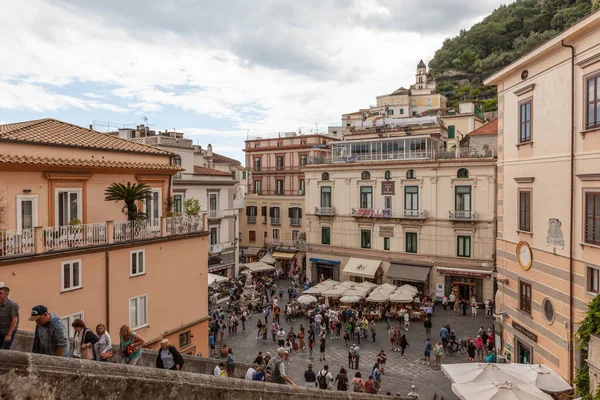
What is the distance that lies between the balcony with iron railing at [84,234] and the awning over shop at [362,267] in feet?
62.5

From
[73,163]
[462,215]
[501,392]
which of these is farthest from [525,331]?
[73,163]

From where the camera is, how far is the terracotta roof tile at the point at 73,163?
556 inches

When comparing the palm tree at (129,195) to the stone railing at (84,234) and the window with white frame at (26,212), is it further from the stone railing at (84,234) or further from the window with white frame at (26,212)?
the window with white frame at (26,212)

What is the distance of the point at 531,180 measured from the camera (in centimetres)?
1644

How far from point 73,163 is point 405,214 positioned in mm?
25467

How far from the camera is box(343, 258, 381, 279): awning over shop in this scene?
116ft

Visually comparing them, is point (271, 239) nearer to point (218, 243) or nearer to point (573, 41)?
point (218, 243)

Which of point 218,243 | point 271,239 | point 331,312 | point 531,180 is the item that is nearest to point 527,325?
point 531,180

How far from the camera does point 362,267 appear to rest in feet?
118

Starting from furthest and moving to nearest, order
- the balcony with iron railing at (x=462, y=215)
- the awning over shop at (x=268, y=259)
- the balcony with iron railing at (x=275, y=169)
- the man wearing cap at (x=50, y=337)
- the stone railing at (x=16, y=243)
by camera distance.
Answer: the balcony with iron railing at (x=275, y=169), the awning over shop at (x=268, y=259), the balcony with iron railing at (x=462, y=215), the stone railing at (x=16, y=243), the man wearing cap at (x=50, y=337)

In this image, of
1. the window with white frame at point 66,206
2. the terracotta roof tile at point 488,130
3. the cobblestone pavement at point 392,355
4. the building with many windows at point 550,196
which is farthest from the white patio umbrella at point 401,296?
the window with white frame at point 66,206

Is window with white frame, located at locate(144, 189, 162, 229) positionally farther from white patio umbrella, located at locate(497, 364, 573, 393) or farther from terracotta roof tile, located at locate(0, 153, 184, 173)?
white patio umbrella, located at locate(497, 364, 573, 393)

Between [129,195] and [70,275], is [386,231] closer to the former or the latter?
[129,195]

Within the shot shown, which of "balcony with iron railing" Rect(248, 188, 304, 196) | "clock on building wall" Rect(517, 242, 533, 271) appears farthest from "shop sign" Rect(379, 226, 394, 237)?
"clock on building wall" Rect(517, 242, 533, 271)
